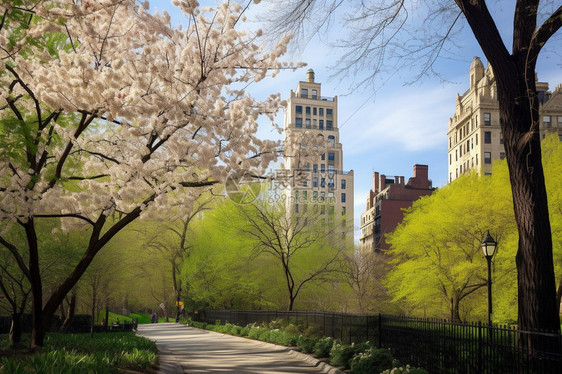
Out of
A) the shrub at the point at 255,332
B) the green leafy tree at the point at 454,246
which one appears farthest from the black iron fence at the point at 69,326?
the green leafy tree at the point at 454,246

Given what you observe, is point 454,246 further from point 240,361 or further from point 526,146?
point 526,146

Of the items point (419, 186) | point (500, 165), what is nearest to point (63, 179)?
point (500, 165)

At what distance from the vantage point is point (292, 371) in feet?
48.1

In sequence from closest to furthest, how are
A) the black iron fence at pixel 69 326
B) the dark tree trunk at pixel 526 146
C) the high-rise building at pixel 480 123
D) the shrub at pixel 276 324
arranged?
the dark tree trunk at pixel 526 146 < the shrub at pixel 276 324 < the black iron fence at pixel 69 326 < the high-rise building at pixel 480 123

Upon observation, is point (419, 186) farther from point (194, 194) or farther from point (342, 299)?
point (194, 194)

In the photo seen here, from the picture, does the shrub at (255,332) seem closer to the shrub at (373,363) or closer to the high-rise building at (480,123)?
the shrub at (373,363)

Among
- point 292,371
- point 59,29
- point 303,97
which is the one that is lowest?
point 292,371

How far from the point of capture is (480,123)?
7756 centimetres

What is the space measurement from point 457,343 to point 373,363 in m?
2.31

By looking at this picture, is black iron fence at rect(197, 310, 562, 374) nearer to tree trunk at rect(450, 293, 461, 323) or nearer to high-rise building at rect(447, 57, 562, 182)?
tree trunk at rect(450, 293, 461, 323)

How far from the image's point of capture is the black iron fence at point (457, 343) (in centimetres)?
880

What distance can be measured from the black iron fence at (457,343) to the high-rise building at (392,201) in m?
71.8

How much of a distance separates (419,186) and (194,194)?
87743 mm

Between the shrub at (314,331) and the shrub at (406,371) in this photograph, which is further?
the shrub at (314,331)
